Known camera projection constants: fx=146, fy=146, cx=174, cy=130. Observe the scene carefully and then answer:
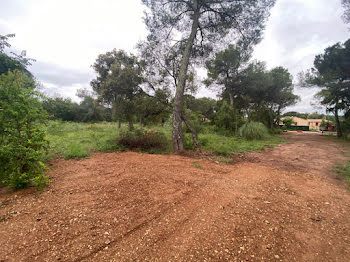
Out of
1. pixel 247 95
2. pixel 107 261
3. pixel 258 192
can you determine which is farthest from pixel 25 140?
pixel 247 95

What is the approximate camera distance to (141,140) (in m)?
5.64

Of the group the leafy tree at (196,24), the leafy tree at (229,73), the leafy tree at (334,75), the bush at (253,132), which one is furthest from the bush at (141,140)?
the leafy tree at (334,75)

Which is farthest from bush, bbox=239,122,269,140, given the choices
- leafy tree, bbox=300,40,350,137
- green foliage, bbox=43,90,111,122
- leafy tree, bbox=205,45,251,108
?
green foliage, bbox=43,90,111,122

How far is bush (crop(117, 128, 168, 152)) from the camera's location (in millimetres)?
5598

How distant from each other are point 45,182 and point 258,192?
3533 mm

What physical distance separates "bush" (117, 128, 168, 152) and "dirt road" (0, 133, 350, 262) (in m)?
2.65

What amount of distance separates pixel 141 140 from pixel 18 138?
3528 millimetres

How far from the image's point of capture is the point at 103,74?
12047mm

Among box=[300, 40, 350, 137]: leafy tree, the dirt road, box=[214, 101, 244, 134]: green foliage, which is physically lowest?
the dirt road

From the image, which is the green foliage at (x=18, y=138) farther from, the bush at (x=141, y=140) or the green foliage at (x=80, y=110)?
the green foliage at (x=80, y=110)

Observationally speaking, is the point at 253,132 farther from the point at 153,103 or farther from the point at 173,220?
the point at 173,220

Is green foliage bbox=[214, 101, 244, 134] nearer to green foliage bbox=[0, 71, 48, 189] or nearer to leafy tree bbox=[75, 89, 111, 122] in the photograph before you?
green foliage bbox=[0, 71, 48, 189]

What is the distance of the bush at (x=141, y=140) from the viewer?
560 cm

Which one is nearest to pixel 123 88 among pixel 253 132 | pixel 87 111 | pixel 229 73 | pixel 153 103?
pixel 153 103
